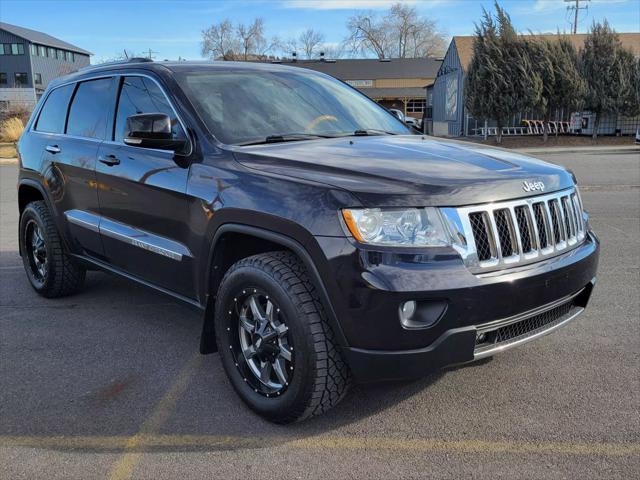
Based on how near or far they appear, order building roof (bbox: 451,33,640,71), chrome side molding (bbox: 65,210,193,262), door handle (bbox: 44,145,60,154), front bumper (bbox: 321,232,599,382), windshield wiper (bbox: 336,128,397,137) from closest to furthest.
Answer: front bumper (bbox: 321,232,599,382)
chrome side molding (bbox: 65,210,193,262)
windshield wiper (bbox: 336,128,397,137)
door handle (bbox: 44,145,60,154)
building roof (bbox: 451,33,640,71)

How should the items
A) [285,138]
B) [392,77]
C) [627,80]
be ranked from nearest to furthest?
[285,138] < [627,80] < [392,77]

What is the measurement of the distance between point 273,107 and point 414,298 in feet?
6.15

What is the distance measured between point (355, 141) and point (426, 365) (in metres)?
1.54

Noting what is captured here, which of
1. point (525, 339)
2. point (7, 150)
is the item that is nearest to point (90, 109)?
point (525, 339)

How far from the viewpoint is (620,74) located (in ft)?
94.3

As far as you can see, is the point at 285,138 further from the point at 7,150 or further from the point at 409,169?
the point at 7,150

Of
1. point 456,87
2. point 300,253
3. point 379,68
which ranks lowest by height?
point 300,253

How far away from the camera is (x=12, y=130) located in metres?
35.1

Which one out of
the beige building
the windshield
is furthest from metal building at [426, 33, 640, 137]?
the windshield

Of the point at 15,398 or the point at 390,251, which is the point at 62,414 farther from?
the point at 390,251

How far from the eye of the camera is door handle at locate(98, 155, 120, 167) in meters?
4.05

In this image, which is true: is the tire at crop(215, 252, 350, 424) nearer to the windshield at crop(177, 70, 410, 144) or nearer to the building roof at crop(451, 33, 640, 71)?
the windshield at crop(177, 70, 410, 144)

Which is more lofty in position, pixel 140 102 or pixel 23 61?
pixel 23 61

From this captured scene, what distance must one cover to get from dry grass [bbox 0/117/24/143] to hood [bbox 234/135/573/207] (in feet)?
118
